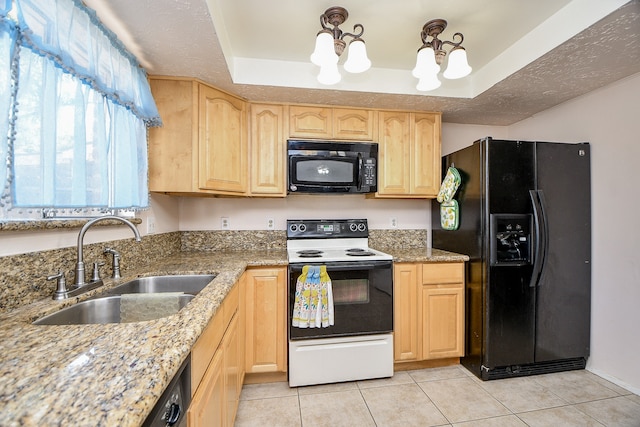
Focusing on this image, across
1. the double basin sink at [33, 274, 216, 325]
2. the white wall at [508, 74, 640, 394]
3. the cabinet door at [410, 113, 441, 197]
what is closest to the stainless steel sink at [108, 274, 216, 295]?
the double basin sink at [33, 274, 216, 325]

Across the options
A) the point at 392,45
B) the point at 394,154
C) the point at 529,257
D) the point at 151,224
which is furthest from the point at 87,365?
the point at 529,257

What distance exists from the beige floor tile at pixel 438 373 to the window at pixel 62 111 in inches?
89.9

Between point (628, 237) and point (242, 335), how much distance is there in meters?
2.70

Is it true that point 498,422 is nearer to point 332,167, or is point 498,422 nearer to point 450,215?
point 450,215

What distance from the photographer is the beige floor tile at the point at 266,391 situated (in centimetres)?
185

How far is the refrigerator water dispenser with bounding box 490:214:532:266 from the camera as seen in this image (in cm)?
199

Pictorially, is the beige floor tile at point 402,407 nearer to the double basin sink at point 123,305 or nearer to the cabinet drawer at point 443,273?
the cabinet drawer at point 443,273

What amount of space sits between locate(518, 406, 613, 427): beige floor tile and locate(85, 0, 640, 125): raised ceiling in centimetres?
213

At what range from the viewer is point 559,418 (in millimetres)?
1639

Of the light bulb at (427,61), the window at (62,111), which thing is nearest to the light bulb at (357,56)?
the light bulb at (427,61)

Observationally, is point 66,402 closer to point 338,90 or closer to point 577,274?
point 338,90

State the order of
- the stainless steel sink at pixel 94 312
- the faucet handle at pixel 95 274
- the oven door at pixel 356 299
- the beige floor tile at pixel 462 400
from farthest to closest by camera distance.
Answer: the oven door at pixel 356 299 → the beige floor tile at pixel 462 400 → the faucet handle at pixel 95 274 → the stainless steel sink at pixel 94 312

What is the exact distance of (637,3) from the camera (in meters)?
1.22

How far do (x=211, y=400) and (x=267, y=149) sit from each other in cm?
170
